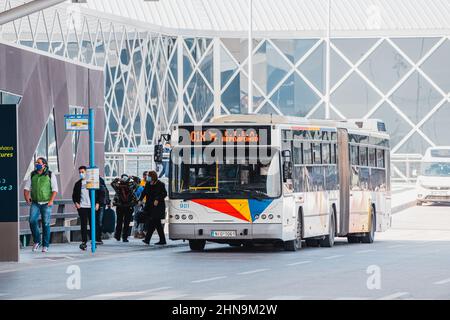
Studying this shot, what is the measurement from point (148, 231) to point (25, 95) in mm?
4484

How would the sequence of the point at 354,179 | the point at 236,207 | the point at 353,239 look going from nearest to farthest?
the point at 236,207
the point at 354,179
the point at 353,239

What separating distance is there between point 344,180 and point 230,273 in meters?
12.7

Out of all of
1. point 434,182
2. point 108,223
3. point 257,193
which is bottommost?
point 108,223

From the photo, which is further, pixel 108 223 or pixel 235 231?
pixel 108 223

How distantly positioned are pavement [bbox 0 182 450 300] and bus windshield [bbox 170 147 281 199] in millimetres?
1223

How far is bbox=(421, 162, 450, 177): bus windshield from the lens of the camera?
5958cm

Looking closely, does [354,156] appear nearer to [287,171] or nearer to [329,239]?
[329,239]

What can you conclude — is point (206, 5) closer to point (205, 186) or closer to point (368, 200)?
point (368, 200)

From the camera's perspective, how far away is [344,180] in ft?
112

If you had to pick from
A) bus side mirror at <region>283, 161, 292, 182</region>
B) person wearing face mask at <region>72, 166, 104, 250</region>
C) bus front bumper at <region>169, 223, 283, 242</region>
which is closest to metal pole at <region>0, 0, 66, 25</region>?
person wearing face mask at <region>72, 166, 104, 250</region>

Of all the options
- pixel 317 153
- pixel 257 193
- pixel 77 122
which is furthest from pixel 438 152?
pixel 77 122

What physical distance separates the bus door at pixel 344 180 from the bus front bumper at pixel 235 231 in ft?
18.3

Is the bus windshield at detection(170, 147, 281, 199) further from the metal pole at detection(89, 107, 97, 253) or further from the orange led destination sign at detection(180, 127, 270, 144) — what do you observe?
the metal pole at detection(89, 107, 97, 253)

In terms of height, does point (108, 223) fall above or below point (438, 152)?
below
